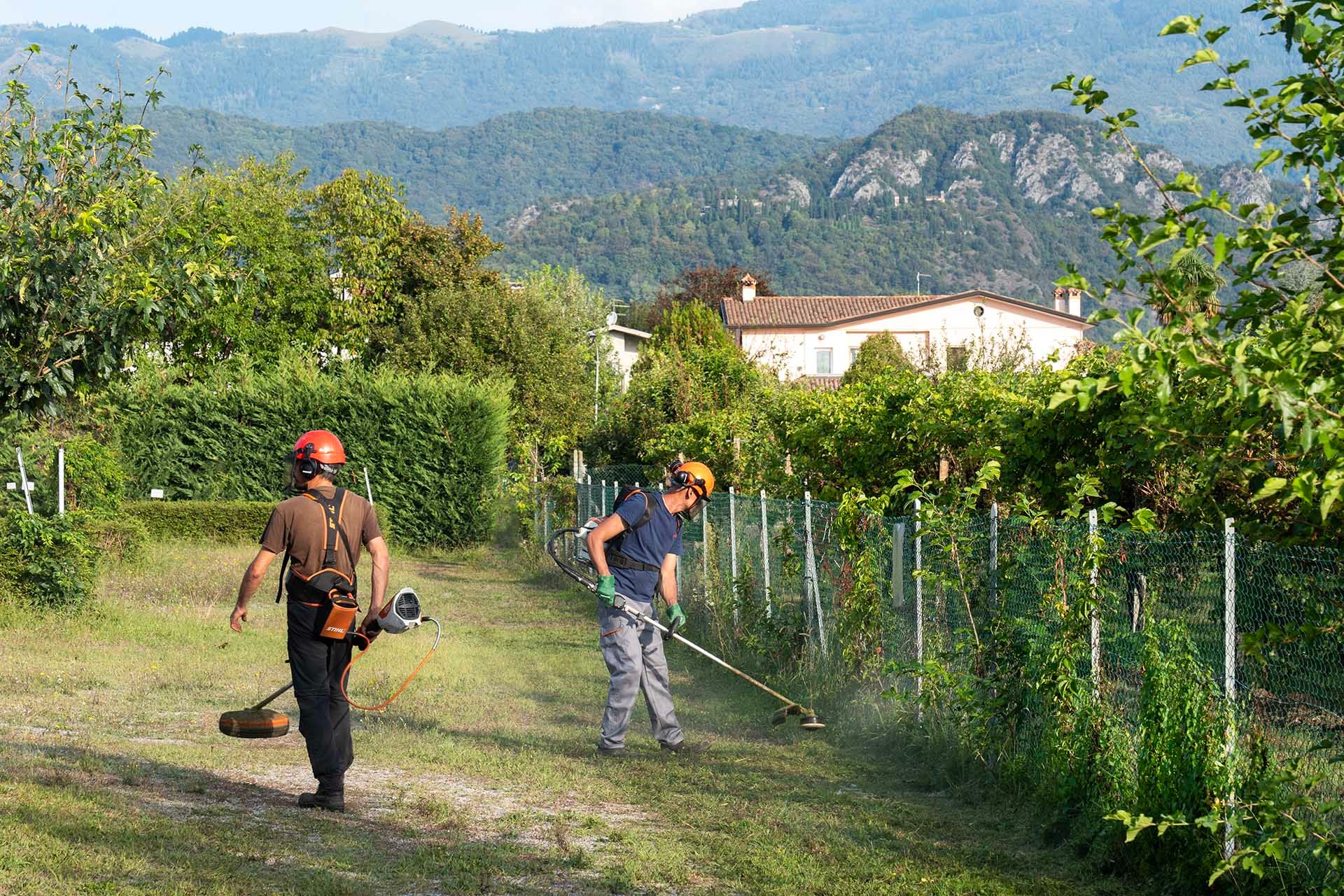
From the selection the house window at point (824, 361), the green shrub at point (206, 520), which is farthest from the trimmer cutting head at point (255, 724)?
the house window at point (824, 361)

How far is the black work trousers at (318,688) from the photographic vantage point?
25.2 feet

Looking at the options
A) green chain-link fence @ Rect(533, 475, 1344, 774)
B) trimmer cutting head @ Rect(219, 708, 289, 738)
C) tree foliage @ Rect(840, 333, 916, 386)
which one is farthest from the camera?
tree foliage @ Rect(840, 333, 916, 386)

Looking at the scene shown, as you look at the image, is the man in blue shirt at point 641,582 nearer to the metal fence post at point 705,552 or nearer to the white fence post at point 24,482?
the metal fence post at point 705,552

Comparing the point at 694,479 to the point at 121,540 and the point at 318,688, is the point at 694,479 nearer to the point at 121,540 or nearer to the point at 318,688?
the point at 318,688

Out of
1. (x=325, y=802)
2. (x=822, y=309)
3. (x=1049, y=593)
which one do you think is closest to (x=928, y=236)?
(x=822, y=309)

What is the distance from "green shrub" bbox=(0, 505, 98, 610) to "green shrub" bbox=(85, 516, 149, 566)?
4421 millimetres

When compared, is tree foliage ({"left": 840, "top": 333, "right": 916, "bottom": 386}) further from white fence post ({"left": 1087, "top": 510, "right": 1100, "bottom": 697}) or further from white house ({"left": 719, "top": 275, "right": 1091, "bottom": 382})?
white fence post ({"left": 1087, "top": 510, "right": 1100, "bottom": 697})

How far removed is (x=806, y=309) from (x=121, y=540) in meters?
66.3

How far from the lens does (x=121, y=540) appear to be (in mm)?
20891

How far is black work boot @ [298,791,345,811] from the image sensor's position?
757cm

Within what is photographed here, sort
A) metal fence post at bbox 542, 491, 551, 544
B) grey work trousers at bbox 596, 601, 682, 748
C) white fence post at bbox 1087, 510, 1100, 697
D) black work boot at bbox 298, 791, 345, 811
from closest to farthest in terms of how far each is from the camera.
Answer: white fence post at bbox 1087, 510, 1100, 697
black work boot at bbox 298, 791, 345, 811
grey work trousers at bbox 596, 601, 682, 748
metal fence post at bbox 542, 491, 551, 544

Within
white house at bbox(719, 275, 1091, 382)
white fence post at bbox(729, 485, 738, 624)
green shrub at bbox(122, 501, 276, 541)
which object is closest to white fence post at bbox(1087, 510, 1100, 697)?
white fence post at bbox(729, 485, 738, 624)

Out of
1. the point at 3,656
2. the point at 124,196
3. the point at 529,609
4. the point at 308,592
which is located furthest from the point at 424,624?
the point at 308,592

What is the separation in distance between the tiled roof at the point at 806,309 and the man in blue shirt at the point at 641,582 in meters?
71.4
